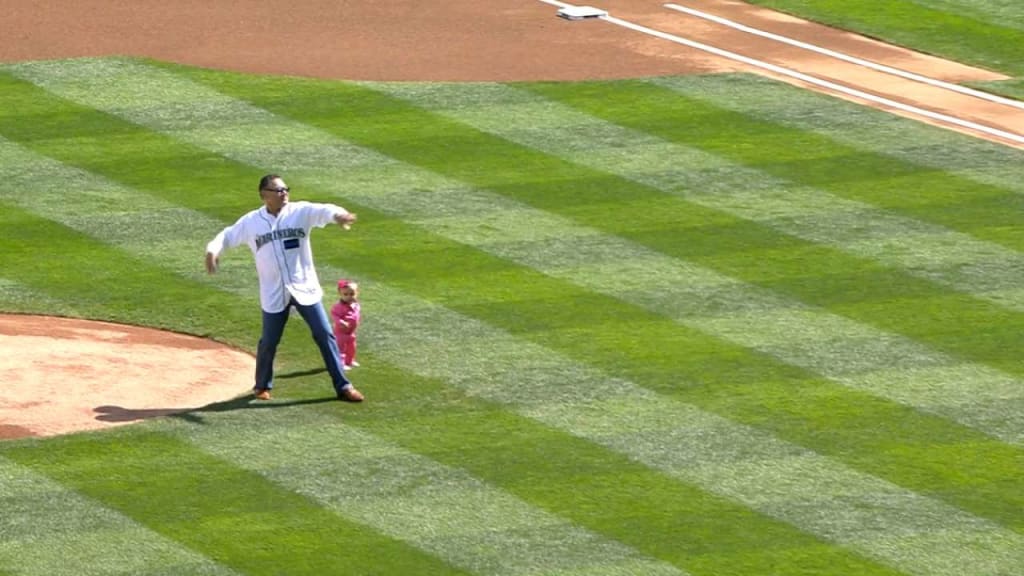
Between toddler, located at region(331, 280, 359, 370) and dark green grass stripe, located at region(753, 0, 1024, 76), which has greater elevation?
dark green grass stripe, located at region(753, 0, 1024, 76)

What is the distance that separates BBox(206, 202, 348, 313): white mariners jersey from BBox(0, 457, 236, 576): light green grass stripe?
7.68ft

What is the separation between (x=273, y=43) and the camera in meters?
26.4

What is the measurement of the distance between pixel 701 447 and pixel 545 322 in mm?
2924

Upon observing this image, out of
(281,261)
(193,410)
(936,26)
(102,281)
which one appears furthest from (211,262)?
(936,26)

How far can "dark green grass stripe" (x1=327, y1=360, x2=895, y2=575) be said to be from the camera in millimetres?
13000

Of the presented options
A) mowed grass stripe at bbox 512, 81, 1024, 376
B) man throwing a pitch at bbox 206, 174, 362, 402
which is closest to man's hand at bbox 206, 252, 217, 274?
man throwing a pitch at bbox 206, 174, 362, 402

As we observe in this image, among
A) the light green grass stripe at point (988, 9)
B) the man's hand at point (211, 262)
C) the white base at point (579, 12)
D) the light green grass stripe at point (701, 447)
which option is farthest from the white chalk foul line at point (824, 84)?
the man's hand at point (211, 262)

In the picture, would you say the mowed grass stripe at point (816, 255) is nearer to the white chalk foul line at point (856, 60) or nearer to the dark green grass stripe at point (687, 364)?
the dark green grass stripe at point (687, 364)

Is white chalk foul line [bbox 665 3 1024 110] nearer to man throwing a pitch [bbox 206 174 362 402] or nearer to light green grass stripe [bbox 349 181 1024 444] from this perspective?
light green grass stripe [bbox 349 181 1024 444]

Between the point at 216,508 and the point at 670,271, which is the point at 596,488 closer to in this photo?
the point at 216,508

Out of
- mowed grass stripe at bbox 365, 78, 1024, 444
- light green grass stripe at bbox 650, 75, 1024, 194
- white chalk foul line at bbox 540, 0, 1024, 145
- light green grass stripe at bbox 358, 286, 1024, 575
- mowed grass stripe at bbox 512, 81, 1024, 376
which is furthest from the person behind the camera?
white chalk foul line at bbox 540, 0, 1024, 145

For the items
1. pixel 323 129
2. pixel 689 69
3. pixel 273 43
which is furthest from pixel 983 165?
pixel 273 43

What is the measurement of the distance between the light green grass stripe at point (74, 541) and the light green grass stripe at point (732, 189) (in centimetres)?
803

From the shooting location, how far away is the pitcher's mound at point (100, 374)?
15.5 m
